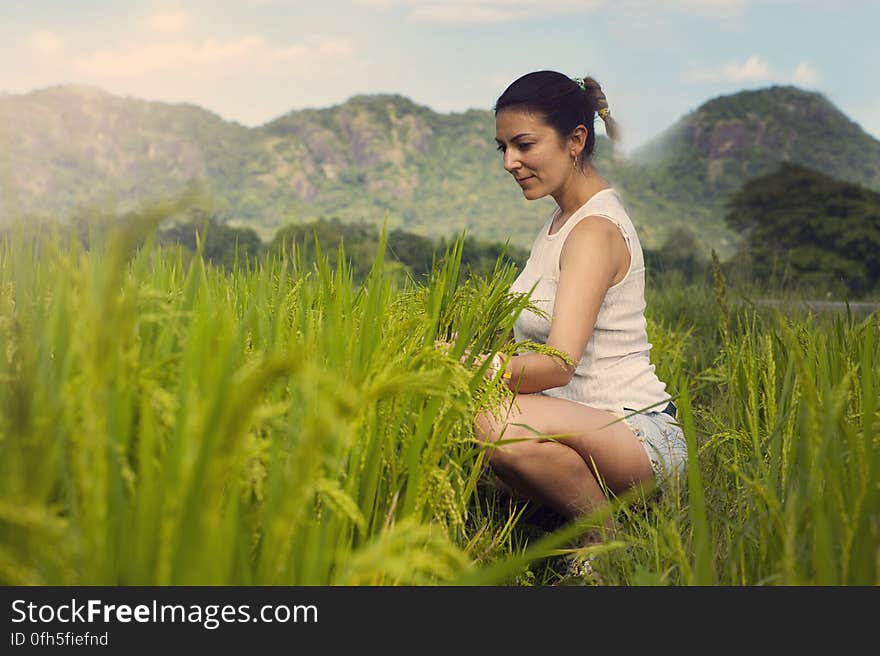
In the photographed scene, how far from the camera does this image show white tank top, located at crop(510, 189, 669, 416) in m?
2.67

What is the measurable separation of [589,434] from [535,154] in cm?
109

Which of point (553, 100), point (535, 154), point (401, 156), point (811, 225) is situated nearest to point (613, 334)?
point (535, 154)

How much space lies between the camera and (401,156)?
3396 inches

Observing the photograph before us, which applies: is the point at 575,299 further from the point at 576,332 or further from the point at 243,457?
the point at 243,457

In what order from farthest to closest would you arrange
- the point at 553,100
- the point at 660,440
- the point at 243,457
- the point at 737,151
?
1. the point at 737,151
2. the point at 553,100
3. the point at 660,440
4. the point at 243,457

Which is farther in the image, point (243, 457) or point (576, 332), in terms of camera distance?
point (576, 332)

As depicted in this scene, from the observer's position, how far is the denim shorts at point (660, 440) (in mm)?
2508

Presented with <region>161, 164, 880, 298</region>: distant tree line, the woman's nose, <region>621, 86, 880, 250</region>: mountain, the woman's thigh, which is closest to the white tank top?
the woman's thigh

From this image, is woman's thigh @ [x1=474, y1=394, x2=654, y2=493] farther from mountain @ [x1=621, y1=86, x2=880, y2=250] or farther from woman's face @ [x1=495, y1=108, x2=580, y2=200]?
mountain @ [x1=621, y1=86, x2=880, y2=250]

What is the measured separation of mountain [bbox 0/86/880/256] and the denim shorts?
157 ft

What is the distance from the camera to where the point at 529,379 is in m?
2.36

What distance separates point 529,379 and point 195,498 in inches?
61.7

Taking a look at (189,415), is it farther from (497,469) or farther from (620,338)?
(620,338)
